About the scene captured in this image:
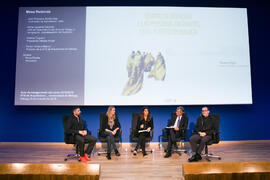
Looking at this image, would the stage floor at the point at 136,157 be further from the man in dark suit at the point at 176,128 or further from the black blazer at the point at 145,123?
the black blazer at the point at 145,123

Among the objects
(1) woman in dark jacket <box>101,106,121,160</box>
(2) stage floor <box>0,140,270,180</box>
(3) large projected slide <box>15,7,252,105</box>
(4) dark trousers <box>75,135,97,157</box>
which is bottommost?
(2) stage floor <box>0,140,270,180</box>

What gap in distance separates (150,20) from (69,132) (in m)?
3.27

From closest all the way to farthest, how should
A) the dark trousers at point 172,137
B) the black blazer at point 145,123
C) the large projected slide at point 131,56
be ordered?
1. the dark trousers at point 172,137
2. the black blazer at point 145,123
3. the large projected slide at point 131,56

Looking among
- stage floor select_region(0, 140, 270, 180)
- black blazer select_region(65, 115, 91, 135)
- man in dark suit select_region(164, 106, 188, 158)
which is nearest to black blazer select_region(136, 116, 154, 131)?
man in dark suit select_region(164, 106, 188, 158)

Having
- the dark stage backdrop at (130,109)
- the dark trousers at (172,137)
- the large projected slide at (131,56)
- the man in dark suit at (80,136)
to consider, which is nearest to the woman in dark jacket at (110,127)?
the man in dark suit at (80,136)

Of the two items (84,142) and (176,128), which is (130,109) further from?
(84,142)

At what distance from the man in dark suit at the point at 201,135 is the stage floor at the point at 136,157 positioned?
0.27 m

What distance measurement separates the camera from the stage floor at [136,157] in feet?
9.51

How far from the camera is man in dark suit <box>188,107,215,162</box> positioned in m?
3.47

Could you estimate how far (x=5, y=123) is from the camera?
15.7ft

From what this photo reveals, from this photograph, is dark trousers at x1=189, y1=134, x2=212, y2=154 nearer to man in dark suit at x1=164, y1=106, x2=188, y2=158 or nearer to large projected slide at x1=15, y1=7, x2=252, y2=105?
man in dark suit at x1=164, y1=106, x2=188, y2=158

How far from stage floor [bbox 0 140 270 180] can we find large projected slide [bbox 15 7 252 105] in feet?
3.64
